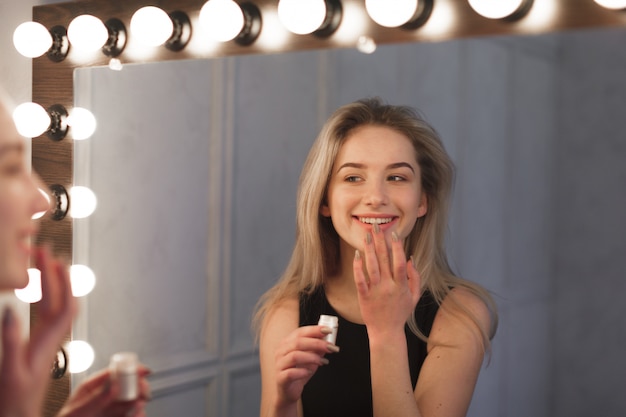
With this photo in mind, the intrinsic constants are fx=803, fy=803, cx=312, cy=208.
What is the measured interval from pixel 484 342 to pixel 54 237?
71 centimetres

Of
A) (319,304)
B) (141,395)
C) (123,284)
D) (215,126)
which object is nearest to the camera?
(141,395)

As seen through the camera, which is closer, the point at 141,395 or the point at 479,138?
the point at 141,395

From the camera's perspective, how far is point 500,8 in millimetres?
888

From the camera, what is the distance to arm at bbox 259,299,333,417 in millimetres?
955

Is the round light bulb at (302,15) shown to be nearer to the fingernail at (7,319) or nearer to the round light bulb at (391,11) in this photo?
the round light bulb at (391,11)

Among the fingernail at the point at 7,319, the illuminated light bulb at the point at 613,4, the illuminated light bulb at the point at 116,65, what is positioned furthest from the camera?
the illuminated light bulb at the point at 116,65

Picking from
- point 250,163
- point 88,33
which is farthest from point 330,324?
point 88,33

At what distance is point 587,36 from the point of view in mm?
818

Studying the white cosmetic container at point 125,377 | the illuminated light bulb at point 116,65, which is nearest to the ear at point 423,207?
the white cosmetic container at point 125,377

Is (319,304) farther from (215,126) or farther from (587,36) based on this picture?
(587,36)

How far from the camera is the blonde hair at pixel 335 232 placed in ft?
2.98

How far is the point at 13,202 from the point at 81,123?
0.55m

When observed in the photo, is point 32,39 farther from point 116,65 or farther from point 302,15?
point 302,15

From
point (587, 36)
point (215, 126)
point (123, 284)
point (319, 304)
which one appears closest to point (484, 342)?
point (319, 304)
